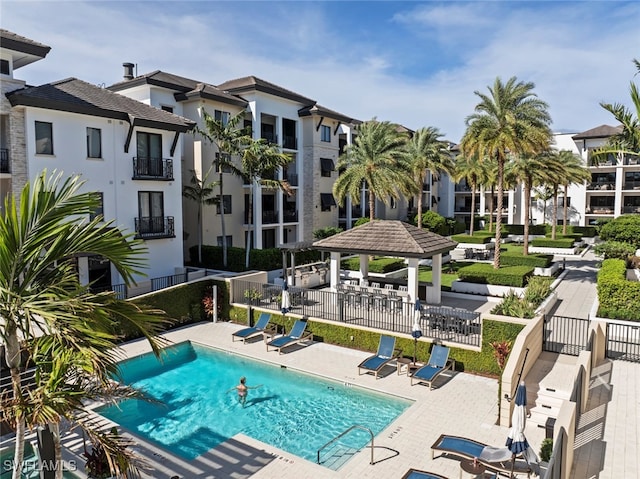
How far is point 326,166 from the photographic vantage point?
4044 cm

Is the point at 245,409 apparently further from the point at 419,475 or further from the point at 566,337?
the point at 566,337

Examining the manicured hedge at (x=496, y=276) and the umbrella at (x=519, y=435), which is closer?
the umbrella at (x=519, y=435)

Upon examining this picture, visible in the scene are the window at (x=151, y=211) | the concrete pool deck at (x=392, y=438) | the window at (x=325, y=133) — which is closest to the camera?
the concrete pool deck at (x=392, y=438)

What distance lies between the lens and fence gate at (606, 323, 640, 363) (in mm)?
15481

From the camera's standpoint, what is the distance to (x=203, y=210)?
31797 mm

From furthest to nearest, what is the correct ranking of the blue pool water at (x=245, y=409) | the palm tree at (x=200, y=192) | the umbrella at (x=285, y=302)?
the palm tree at (x=200, y=192), the umbrella at (x=285, y=302), the blue pool water at (x=245, y=409)

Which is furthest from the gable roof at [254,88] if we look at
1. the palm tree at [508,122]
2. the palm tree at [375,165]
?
the palm tree at [508,122]

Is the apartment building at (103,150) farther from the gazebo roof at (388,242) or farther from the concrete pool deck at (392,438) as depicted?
the concrete pool deck at (392,438)

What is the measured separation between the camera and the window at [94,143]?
76.4 feet

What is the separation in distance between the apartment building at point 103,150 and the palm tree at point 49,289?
1310cm

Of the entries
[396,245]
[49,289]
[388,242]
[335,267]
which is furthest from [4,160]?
[49,289]

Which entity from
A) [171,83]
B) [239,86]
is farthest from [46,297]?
[239,86]

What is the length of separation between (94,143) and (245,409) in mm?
16746

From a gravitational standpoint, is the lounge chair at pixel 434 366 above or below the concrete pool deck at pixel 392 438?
above
